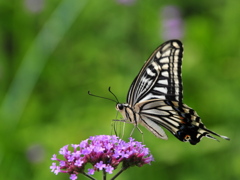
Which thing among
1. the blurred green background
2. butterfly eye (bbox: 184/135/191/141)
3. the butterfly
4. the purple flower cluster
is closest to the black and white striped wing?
the butterfly

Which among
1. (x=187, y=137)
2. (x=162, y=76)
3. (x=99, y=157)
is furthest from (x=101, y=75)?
(x=99, y=157)

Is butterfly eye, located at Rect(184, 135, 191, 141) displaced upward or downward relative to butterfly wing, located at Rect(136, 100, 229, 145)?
downward

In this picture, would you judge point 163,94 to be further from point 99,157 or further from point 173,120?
point 99,157

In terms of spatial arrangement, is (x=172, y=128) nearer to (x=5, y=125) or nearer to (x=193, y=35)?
(x=5, y=125)

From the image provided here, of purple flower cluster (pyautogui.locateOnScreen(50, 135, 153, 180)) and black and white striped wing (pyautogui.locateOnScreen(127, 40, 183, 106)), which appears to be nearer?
purple flower cluster (pyautogui.locateOnScreen(50, 135, 153, 180))

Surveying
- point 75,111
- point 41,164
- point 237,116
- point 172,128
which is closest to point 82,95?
point 75,111

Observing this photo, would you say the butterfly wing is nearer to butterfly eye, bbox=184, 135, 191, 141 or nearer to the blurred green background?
butterfly eye, bbox=184, 135, 191, 141

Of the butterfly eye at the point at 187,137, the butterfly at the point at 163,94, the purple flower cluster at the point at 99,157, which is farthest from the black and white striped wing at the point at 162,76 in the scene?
the purple flower cluster at the point at 99,157
